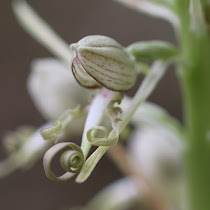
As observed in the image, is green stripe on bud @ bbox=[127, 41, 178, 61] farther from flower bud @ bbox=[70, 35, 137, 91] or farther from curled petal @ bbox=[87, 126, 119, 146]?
curled petal @ bbox=[87, 126, 119, 146]

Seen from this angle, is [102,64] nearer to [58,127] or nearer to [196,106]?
[58,127]

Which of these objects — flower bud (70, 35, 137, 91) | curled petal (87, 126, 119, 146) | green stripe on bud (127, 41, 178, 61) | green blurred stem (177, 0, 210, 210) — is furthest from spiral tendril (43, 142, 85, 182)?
green blurred stem (177, 0, 210, 210)

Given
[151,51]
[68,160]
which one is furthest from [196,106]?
[68,160]

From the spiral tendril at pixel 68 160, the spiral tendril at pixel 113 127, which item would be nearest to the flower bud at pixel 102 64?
the spiral tendril at pixel 113 127

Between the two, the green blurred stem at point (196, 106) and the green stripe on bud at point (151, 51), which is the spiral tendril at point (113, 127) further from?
the green blurred stem at point (196, 106)

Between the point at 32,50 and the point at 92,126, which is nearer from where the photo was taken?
the point at 92,126

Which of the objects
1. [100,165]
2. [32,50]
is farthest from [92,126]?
[32,50]

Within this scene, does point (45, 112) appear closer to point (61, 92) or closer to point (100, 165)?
point (61, 92)
